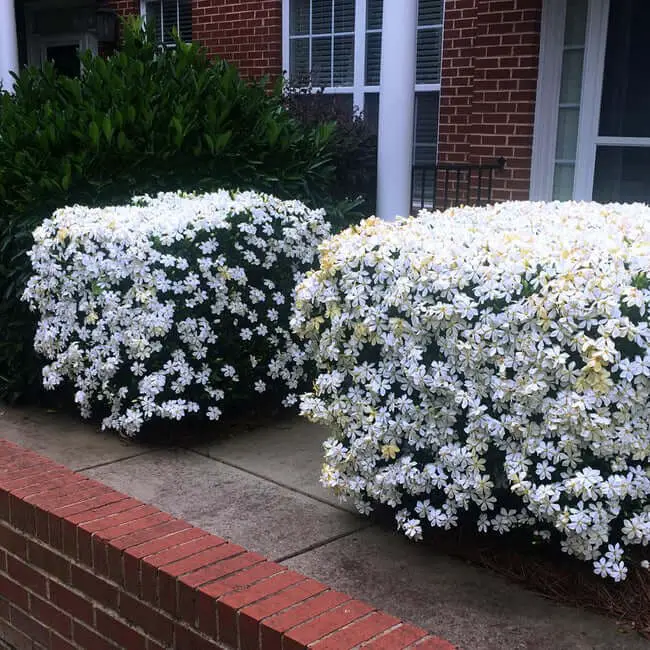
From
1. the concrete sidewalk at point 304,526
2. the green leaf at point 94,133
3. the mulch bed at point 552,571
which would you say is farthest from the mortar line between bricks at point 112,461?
the green leaf at point 94,133

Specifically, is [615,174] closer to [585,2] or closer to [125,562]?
[585,2]

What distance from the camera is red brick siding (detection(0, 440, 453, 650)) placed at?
2.38 meters

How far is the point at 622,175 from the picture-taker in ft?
23.9

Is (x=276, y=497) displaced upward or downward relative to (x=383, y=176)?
downward

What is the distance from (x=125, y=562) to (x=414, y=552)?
1.01 metres

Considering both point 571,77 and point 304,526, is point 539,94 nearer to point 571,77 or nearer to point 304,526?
point 571,77

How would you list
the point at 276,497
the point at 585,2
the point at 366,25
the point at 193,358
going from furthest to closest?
the point at 366,25, the point at 585,2, the point at 193,358, the point at 276,497

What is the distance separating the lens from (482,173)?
7910 millimetres

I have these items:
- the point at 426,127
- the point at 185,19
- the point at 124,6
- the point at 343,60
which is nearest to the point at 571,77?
the point at 426,127

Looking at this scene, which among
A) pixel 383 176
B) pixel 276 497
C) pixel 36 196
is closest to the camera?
pixel 276 497

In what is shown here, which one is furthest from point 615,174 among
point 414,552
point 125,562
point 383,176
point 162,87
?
point 125,562

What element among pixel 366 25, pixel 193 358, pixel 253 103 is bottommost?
pixel 193 358

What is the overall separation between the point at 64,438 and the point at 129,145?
165 cm

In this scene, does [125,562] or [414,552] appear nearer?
[125,562]
